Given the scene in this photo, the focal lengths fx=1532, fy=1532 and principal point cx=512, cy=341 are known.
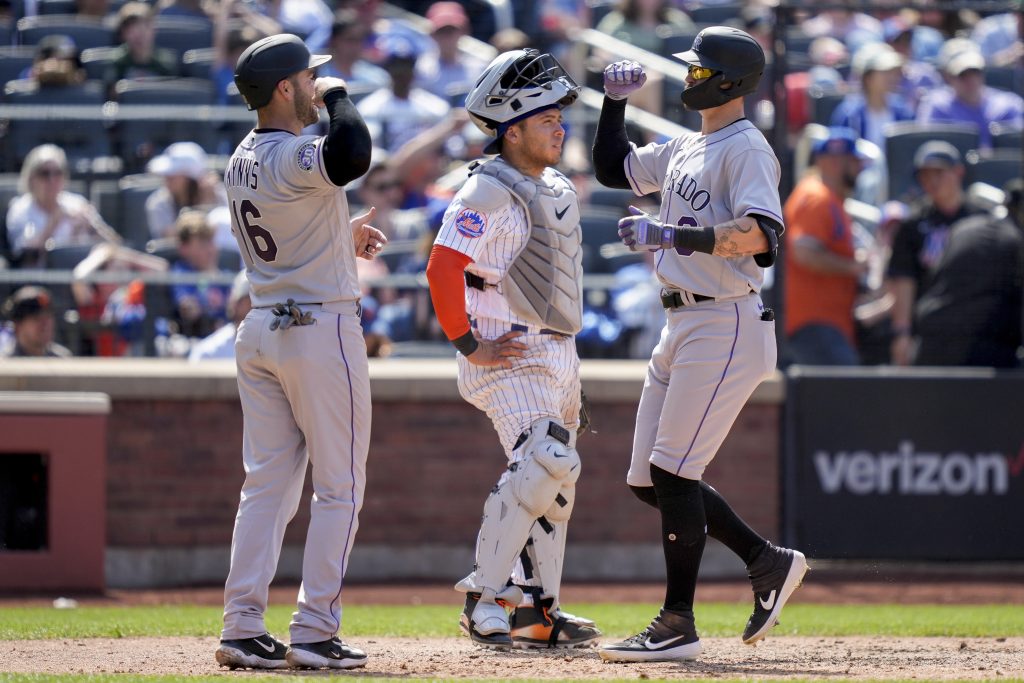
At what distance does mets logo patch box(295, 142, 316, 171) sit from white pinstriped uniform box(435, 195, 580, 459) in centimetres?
72

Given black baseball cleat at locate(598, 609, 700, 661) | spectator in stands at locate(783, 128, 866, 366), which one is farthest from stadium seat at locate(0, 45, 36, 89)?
black baseball cleat at locate(598, 609, 700, 661)

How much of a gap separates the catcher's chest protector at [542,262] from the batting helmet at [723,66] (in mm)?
633

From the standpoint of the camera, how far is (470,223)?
17.6ft

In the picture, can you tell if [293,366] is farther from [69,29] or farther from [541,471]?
[69,29]

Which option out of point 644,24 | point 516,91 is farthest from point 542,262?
point 644,24

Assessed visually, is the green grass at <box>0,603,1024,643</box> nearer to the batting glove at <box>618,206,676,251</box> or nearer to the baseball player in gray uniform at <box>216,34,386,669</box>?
the baseball player in gray uniform at <box>216,34,386,669</box>

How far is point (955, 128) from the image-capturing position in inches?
400

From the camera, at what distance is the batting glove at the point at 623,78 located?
5598mm

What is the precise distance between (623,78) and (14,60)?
22.8 feet

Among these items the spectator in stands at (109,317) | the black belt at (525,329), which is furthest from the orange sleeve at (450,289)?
the spectator in stands at (109,317)

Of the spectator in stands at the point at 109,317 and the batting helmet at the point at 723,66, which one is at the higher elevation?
the batting helmet at the point at 723,66

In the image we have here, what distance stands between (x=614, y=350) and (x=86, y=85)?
4.57m

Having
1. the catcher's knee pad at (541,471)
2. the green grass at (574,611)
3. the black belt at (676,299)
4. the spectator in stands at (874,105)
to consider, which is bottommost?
the green grass at (574,611)

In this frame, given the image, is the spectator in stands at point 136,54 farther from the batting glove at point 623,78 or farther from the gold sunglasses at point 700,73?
the gold sunglasses at point 700,73
